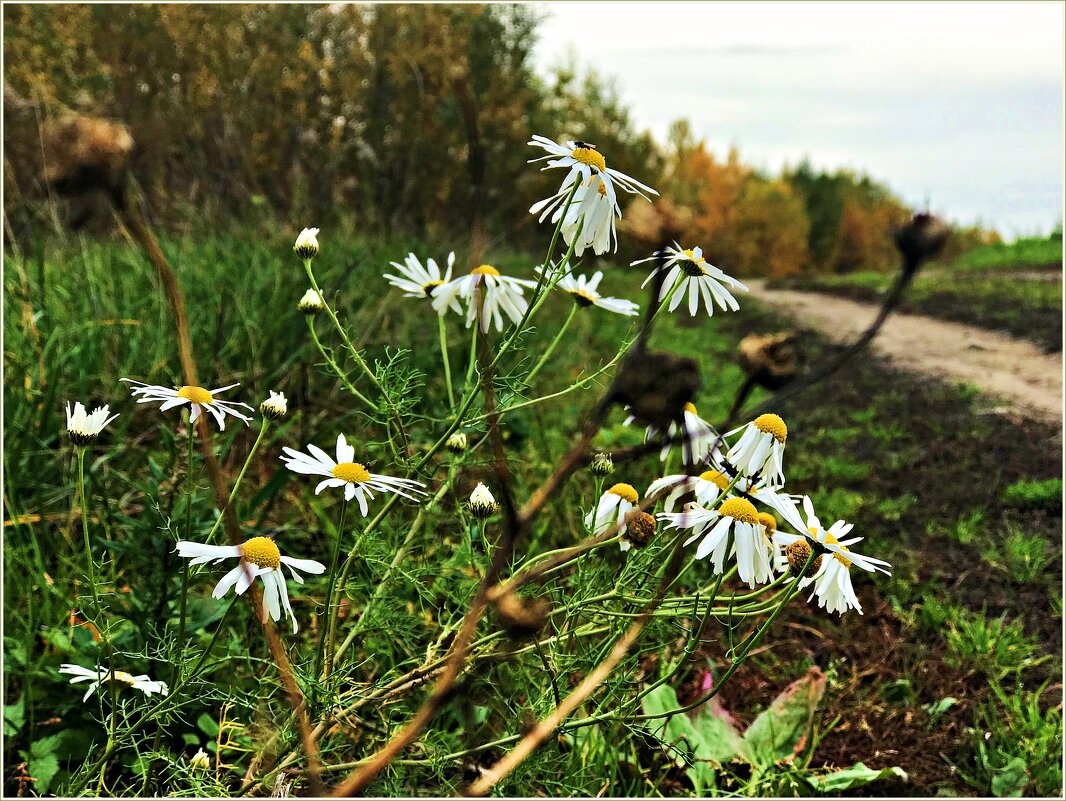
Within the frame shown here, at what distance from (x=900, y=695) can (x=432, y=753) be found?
1.37m

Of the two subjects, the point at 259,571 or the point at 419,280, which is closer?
the point at 259,571

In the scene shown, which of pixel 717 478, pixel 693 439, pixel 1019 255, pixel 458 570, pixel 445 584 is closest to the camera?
pixel 693 439

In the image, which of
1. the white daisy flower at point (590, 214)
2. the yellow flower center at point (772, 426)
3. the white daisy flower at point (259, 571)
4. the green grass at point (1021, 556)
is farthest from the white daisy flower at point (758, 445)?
the green grass at point (1021, 556)

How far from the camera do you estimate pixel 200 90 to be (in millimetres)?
8633

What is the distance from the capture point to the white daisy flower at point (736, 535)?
1.13 m

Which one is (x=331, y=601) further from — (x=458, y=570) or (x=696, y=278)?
(x=696, y=278)

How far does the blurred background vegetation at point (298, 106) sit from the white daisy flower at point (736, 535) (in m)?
3.95

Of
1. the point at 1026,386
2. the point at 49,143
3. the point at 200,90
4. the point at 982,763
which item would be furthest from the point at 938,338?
the point at 200,90

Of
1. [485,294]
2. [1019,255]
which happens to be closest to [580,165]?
[485,294]

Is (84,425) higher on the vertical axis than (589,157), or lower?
lower

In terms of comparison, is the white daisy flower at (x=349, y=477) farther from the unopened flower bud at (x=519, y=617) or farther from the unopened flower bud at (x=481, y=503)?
the unopened flower bud at (x=519, y=617)

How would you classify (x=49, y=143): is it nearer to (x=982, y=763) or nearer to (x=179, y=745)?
(x=179, y=745)

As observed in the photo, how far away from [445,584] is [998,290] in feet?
21.3

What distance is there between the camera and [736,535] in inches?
45.1
